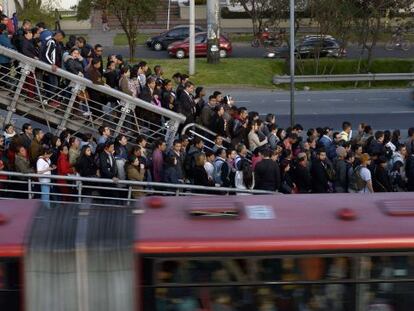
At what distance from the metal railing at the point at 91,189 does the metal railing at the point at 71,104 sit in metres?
2.88

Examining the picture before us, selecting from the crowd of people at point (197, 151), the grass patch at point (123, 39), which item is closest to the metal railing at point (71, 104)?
the crowd of people at point (197, 151)

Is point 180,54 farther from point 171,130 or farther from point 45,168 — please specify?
point 45,168

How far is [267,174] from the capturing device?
14.3 m

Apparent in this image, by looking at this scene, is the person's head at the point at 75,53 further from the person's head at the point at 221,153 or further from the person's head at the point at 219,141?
the person's head at the point at 221,153

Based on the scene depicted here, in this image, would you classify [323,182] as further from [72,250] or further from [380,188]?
[72,250]

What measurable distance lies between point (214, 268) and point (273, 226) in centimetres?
72

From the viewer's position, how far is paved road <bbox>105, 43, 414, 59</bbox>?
40272 mm

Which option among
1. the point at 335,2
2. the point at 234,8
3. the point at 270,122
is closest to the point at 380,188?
the point at 270,122

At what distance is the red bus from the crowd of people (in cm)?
608

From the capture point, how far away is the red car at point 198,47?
4000 cm

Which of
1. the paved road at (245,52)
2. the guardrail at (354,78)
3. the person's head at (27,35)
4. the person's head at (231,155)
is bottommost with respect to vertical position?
the guardrail at (354,78)

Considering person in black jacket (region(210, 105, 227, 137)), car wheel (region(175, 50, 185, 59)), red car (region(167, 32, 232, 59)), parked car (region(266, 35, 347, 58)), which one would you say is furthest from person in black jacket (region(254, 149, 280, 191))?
car wheel (region(175, 50, 185, 59))

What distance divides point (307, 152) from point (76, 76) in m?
4.80

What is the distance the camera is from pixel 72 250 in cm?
759
